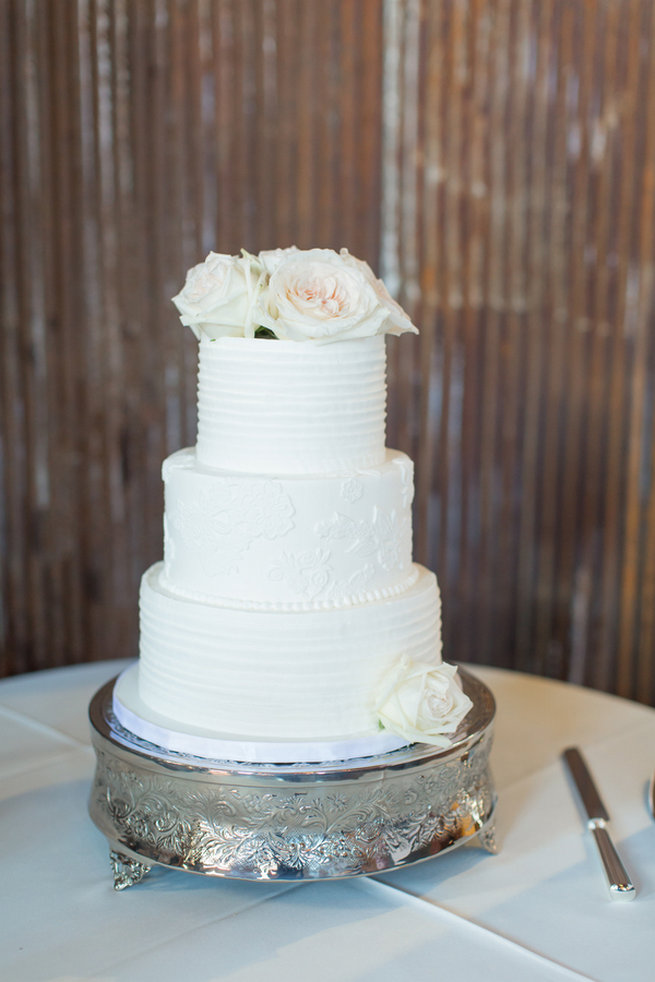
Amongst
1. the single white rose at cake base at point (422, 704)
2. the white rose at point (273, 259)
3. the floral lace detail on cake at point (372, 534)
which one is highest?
the white rose at point (273, 259)

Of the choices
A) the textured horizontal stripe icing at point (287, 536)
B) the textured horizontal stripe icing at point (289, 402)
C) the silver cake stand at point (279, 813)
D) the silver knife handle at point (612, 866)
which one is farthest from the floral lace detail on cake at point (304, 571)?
→ the silver knife handle at point (612, 866)

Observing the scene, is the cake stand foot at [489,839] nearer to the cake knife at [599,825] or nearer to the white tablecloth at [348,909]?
the white tablecloth at [348,909]

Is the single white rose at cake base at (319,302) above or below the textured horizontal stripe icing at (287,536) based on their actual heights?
above

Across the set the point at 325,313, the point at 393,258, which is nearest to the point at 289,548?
the point at 325,313

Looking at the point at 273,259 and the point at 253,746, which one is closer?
the point at 253,746

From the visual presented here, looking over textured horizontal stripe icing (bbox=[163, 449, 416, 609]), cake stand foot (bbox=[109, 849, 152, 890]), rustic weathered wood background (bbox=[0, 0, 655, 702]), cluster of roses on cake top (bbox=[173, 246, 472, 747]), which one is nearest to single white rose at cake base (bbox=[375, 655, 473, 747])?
cluster of roses on cake top (bbox=[173, 246, 472, 747])

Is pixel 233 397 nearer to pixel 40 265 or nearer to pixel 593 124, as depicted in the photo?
pixel 40 265

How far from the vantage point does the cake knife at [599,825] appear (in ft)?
4.89

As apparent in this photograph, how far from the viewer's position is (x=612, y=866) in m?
1.55

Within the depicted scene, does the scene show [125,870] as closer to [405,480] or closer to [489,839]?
[489,839]

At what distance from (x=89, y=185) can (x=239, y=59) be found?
→ 66cm

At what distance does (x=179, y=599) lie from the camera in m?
1.65

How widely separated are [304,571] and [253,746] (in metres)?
0.28

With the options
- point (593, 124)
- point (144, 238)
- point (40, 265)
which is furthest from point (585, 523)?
point (40, 265)
